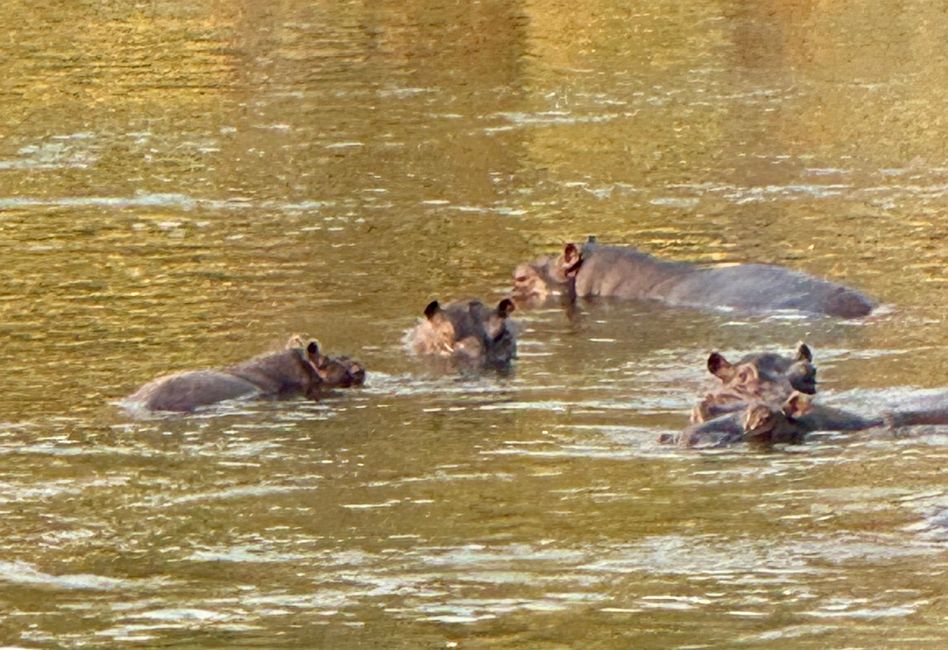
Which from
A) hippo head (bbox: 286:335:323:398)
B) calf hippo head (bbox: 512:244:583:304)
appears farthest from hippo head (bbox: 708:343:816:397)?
calf hippo head (bbox: 512:244:583:304)

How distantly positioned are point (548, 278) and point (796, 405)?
13.6 feet

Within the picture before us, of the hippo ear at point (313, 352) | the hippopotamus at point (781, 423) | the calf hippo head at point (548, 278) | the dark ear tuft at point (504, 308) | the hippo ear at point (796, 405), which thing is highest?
the calf hippo head at point (548, 278)

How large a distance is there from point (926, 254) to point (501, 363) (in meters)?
3.34

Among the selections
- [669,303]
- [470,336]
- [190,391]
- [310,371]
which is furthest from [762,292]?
[190,391]

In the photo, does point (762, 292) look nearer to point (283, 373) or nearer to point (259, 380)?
point (283, 373)

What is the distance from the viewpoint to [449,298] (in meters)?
13.4

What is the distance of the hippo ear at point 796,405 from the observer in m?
9.72

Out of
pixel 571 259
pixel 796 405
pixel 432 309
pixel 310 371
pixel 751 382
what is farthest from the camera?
pixel 571 259

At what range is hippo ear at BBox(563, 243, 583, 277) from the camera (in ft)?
45.1

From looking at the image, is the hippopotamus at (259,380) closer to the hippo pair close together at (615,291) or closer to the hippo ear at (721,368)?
the hippo pair close together at (615,291)

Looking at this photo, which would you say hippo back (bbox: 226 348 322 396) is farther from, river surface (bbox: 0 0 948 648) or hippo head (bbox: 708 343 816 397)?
hippo head (bbox: 708 343 816 397)

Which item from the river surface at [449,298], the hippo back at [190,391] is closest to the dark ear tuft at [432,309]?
the river surface at [449,298]

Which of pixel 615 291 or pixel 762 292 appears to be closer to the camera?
pixel 762 292

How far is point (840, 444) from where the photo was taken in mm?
9727
